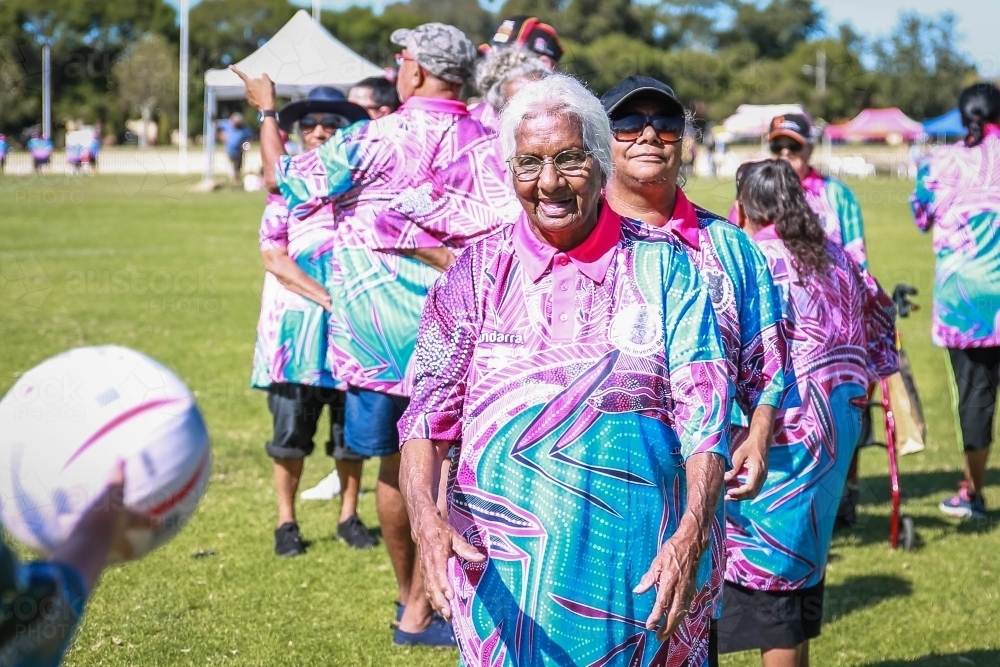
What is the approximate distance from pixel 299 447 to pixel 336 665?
5.84 feet

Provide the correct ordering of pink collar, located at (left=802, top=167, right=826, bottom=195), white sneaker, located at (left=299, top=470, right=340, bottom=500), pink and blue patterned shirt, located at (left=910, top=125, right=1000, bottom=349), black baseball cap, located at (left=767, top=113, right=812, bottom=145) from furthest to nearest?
1. white sneaker, located at (left=299, top=470, right=340, bottom=500)
2. pink and blue patterned shirt, located at (left=910, top=125, right=1000, bottom=349)
3. black baseball cap, located at (left=767, top=113, right=812, bottom=145)
4. pink collar, located at (left=802, top=167, right=826, bottom=195)

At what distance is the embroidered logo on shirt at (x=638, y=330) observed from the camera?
284 centimetres

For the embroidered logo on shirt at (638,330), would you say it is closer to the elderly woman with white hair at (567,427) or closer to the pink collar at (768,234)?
the elderly woman with white hair at (567,427)

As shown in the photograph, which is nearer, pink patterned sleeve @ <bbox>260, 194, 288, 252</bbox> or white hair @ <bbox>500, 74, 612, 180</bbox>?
white hair @ <bbox>500, 74, 612, 180</bbox>

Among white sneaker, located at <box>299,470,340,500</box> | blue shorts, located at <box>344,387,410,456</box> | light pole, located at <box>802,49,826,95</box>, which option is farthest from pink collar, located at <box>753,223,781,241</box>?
light pole, located at <box>802,49,826,95</box>

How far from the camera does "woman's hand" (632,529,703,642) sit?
263 cm

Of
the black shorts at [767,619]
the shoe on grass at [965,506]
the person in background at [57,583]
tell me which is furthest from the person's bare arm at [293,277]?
the shoe on grass at [965,506]

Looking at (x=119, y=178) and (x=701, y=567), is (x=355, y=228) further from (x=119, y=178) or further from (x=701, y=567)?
(x=119, y=178)

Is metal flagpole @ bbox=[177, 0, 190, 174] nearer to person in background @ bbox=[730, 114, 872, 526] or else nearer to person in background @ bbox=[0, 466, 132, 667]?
person in background @ bbox=[730, 114, 872, 526]

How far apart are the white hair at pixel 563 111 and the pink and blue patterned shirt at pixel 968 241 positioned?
512 centimetres

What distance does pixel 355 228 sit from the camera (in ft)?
17.4

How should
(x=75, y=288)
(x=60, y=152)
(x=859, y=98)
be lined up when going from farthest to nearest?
(x=859, y=98)
(x=60, y=152)
(x=75, y=288)

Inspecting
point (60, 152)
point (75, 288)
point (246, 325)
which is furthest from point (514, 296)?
point (60, 152)

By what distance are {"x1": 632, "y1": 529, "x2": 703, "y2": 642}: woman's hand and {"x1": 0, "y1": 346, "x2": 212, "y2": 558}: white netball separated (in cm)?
106
